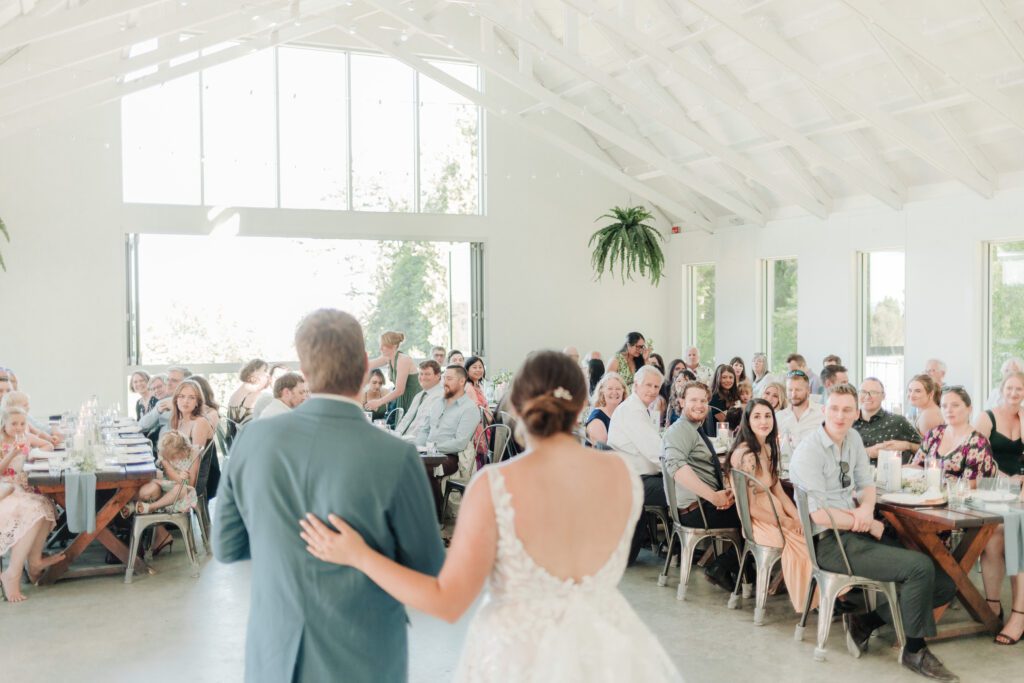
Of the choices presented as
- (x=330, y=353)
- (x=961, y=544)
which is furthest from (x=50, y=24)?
(x=961, y=544)

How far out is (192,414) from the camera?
688 cm

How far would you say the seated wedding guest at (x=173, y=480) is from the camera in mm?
6324

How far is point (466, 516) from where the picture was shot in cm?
200

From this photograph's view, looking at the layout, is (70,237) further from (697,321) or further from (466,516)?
(466,516)

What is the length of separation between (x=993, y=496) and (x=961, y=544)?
12.0 inches

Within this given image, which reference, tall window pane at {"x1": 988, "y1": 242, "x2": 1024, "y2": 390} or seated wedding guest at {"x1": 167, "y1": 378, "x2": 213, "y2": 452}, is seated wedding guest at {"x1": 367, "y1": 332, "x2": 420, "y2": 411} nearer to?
seated wedding guest at {"x1": 167, "y1": 378, "x2": 213, "y2": 452}

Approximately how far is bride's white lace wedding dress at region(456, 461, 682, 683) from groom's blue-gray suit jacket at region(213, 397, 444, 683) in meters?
0.20

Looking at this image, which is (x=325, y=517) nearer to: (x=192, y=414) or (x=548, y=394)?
(x=548, y=394)

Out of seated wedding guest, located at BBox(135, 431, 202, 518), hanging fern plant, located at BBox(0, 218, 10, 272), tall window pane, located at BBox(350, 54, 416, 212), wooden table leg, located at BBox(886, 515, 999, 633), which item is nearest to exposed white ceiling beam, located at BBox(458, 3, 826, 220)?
tall window pane, located at BBox(350, 54, 416, 212)

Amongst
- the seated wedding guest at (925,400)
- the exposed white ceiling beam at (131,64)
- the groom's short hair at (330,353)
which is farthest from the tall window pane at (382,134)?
the groom's short hair at (330,353)

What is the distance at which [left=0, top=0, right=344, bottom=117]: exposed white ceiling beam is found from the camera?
9.90 m

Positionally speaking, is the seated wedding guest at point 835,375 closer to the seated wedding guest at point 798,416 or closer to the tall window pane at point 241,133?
the seated wedding guest at point 798,416

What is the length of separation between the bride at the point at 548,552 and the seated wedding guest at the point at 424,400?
5.69 meters

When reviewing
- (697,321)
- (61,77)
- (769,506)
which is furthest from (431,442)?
(697,321)
